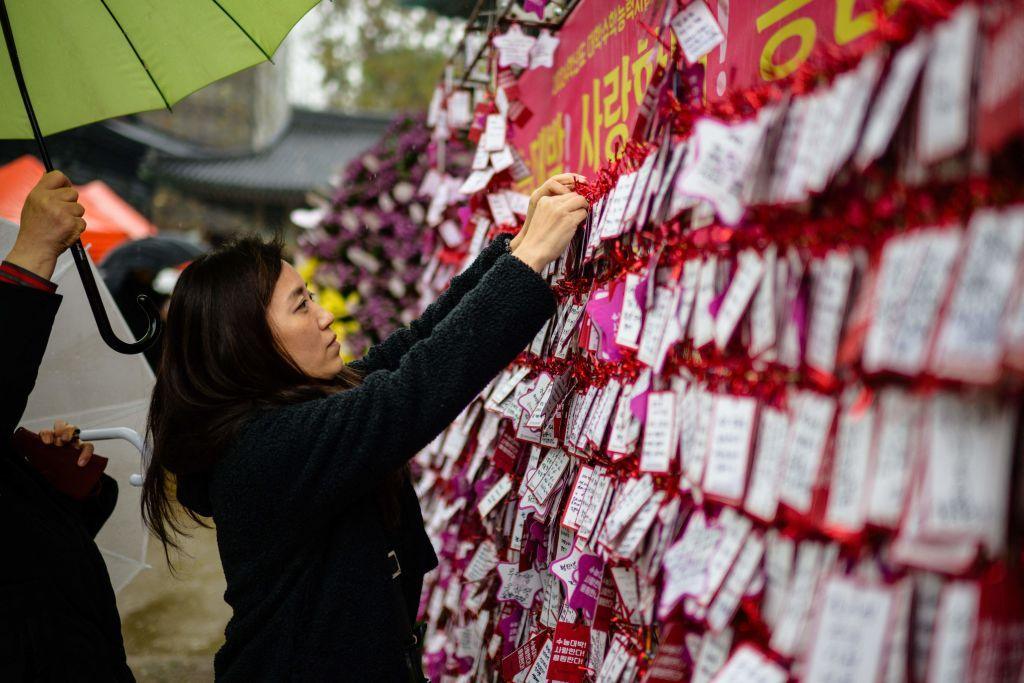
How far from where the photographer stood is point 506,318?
1.19 metres

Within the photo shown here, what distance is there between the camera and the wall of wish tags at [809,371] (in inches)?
24.6

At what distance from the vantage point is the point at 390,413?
119 centimetres

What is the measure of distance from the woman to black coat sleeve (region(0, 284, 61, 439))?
0.67 ft

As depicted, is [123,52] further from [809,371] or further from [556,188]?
[809,371]

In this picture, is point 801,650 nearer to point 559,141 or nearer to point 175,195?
point 559,141

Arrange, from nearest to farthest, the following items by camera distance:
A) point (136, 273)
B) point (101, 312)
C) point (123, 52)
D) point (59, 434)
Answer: point (101, 312)
point (59, 434)
point (123, 52)
point (136, 273)

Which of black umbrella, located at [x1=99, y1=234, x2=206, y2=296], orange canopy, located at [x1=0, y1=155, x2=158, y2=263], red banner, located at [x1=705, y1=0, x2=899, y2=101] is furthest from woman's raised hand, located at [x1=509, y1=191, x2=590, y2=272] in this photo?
black umbrella, located at [x1=99, y1=234, x2=206, y2=296]

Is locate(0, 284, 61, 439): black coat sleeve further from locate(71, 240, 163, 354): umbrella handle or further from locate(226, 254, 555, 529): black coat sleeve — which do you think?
locate(226, 254, 555, 529): black coat sleeve

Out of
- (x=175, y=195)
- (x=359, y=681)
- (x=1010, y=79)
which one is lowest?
(x=359, y=681)

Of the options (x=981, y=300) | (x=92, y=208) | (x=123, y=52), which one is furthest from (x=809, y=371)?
(x=92, y=208)

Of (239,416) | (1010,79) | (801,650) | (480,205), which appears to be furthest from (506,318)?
(480,205)

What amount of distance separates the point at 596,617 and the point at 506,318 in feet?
1.80

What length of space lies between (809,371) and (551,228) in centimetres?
64

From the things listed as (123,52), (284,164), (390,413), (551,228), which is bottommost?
(390,413)
